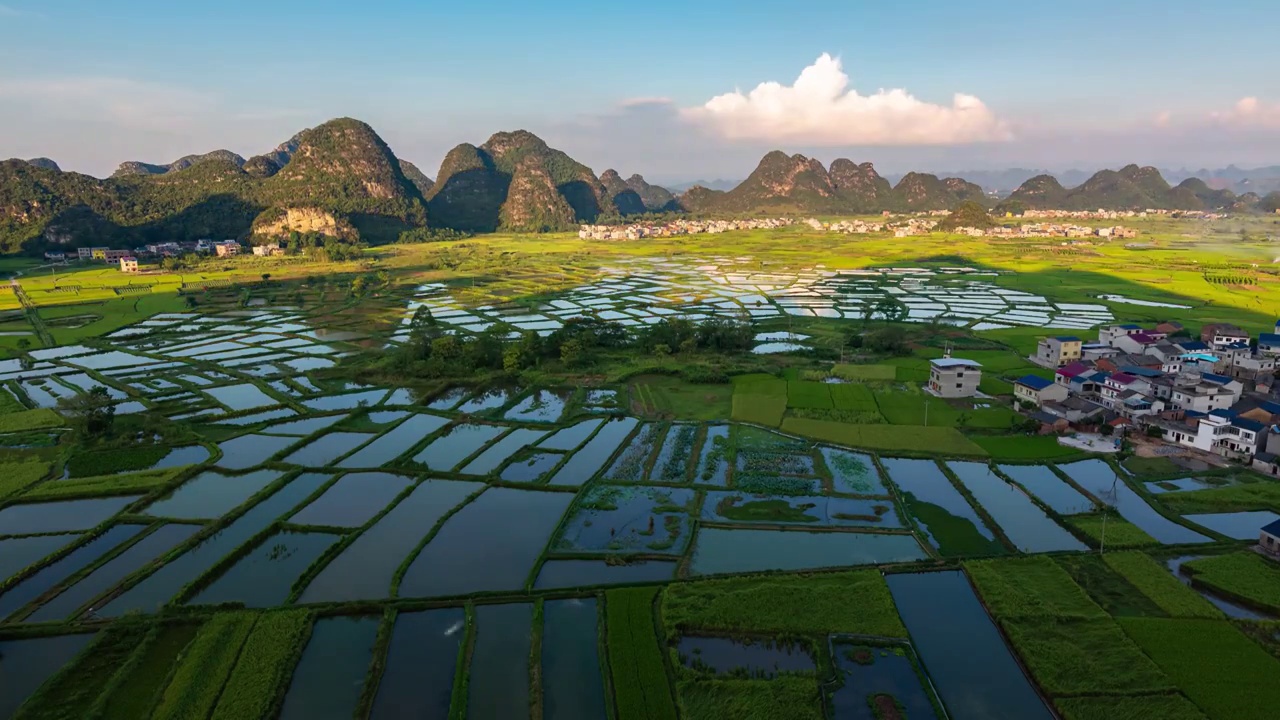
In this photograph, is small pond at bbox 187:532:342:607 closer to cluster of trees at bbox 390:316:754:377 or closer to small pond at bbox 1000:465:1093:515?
cluster of trees at bbox 390:316:754:377

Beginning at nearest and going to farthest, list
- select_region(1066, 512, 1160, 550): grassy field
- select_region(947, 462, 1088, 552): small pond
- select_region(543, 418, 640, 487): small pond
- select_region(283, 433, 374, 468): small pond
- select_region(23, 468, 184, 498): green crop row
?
1. select_region(1066, 512, 1160, 550): grassy field
2. select_region(947, 462, 1088, 552): small pond
3. select_region(23, 468, 184, 498): green crop row
4. select_region(543, 418, 640, 487): small pond
5. select_region(283, 433, 374, 468): small pond

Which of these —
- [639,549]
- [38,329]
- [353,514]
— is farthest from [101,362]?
[639,549]

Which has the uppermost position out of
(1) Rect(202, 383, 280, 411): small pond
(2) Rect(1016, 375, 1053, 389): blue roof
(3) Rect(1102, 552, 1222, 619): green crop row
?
(2) Rect(1016, 375, 1053, 389): blue roof

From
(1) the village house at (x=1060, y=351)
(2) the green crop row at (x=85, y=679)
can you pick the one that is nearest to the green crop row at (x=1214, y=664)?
(2) the green crop row at (x=85, y=679)

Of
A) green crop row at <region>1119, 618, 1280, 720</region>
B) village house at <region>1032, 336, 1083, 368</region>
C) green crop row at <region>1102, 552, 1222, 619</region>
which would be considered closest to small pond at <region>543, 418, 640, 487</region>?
green crop row at <region>1102, 552, 1222, 619</region>

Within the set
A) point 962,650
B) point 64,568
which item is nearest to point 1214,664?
point 962,650

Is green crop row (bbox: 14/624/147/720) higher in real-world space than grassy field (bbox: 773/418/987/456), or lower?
lower

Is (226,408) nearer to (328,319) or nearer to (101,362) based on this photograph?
(101,362)
